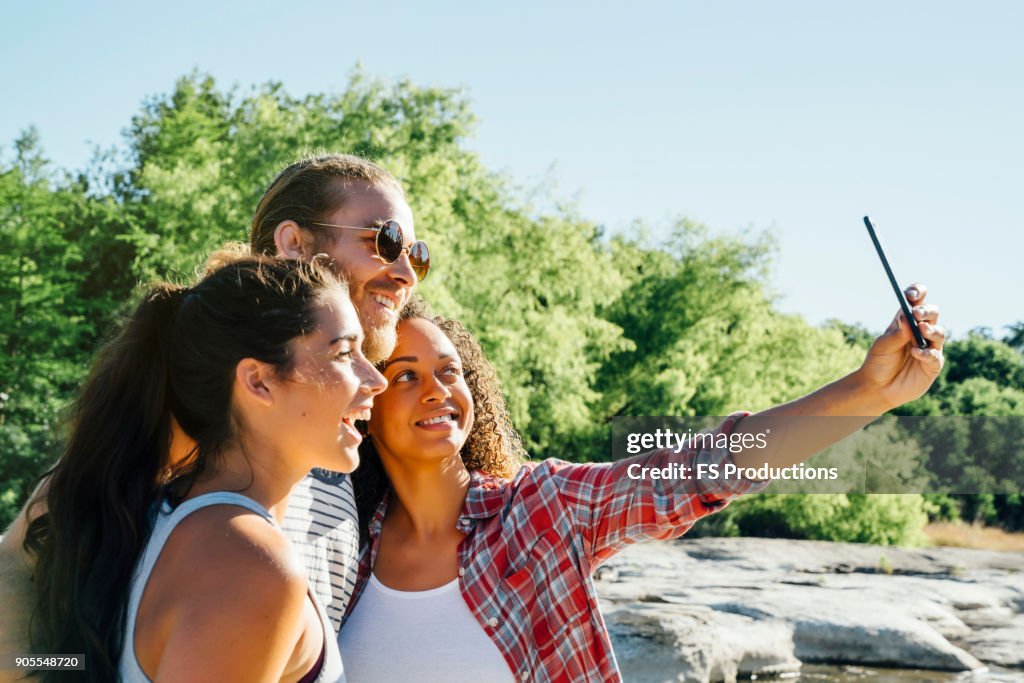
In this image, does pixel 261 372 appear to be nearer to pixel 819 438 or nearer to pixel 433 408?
pixel 433 408

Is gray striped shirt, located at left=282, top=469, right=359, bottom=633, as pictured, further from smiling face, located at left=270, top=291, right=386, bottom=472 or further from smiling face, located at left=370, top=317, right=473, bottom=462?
smiling face, located at left=270, top=291, right=386, bottom=472

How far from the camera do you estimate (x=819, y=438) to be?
2.49m

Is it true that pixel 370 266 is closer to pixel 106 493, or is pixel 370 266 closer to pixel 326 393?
pixel 326 393

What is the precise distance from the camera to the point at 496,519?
287 cm

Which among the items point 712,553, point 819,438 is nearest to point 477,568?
point 819,438

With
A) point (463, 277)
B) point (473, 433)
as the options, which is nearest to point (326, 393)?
point (473, 433)

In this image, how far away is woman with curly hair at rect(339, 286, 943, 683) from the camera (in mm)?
2469

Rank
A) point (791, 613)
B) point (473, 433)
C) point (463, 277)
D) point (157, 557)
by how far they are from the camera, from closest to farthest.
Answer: point (157, 557)
point (473, 433)
point (791, 613)
point (463, 277)

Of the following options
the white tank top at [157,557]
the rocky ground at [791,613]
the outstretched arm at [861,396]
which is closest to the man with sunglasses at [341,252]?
the white tank top at [157,557]

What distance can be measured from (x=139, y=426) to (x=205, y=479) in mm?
229

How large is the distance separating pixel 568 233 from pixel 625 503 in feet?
65.3

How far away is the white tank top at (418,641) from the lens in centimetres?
260

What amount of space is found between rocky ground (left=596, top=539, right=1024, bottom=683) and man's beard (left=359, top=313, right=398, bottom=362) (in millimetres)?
6237

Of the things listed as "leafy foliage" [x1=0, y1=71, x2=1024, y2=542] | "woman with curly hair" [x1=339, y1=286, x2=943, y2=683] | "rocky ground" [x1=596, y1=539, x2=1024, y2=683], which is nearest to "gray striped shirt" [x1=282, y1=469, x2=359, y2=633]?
"woman with curly hair" [x1=339, y1=286, x2=943, y2=683]
